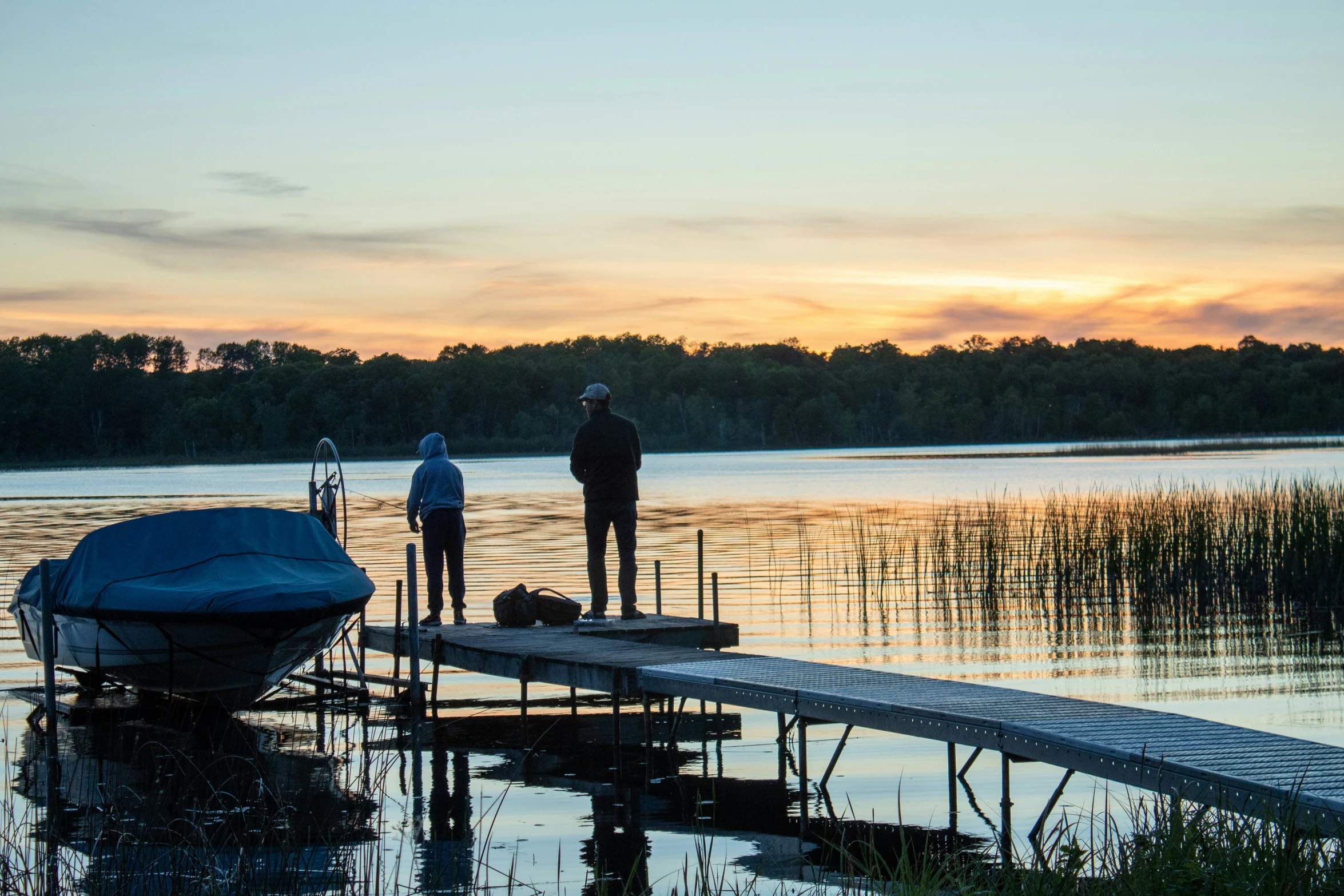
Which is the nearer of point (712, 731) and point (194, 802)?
point (194, 802)

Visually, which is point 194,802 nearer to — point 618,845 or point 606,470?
point 618,845

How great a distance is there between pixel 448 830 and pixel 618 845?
991 millimetres

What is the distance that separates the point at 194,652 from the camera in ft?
33.8

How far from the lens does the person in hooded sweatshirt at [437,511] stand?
38.4ft

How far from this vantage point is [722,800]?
827 centimetres

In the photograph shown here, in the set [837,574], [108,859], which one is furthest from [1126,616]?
[108,859]

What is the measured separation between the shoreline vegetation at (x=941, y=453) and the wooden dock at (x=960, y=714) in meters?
62.6

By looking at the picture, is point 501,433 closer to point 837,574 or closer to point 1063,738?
point 837,574

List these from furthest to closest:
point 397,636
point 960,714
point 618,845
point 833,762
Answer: point 397,636 → point 833,762 → point 960,714 → point 618,845

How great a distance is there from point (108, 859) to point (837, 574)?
15.3m

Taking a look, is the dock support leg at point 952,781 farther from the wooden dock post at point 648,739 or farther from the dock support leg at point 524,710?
the dock support leg at point 524,710

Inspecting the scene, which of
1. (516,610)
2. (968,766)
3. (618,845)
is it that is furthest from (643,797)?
(516,610)

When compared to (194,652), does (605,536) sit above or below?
above

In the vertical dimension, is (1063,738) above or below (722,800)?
above
